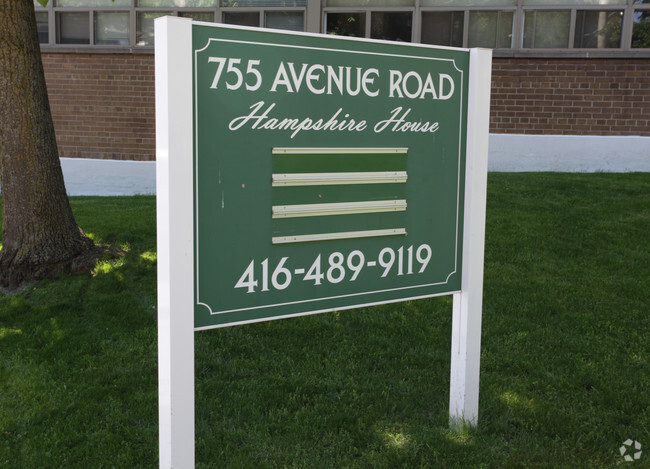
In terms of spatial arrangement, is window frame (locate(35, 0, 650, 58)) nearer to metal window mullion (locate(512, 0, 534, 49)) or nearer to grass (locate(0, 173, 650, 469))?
metal window mullion (locate(512, 0, 534, 49))

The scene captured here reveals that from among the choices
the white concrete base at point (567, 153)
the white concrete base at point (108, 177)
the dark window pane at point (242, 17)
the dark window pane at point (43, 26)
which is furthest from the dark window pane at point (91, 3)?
the white concrete base at point (567, 153)

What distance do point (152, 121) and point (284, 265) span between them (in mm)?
8749

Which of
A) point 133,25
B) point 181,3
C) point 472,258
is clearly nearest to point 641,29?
point 181,3

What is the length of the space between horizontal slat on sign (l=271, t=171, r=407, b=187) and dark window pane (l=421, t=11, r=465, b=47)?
8137 millimetres

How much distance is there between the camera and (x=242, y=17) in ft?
36.8

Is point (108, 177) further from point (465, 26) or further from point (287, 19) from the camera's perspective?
point (465, 26)

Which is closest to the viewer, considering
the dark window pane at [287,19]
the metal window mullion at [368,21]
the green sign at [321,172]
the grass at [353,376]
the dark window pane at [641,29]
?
the green sign at [321,172]

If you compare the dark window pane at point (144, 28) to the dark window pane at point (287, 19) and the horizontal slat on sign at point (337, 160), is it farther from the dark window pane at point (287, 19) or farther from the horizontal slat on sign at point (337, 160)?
the horizontal slat on sign at point (337, 160)

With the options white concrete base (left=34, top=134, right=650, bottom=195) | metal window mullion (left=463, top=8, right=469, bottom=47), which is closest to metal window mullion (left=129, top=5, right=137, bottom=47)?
white concrete base (left=34, top=134, right=650, bottom=195)

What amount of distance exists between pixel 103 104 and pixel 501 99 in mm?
6194

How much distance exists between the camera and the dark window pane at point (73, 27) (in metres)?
11.5

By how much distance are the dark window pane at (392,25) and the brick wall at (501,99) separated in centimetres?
145

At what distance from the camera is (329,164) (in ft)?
10.0

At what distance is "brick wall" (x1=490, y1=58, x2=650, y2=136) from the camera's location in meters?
10.3
